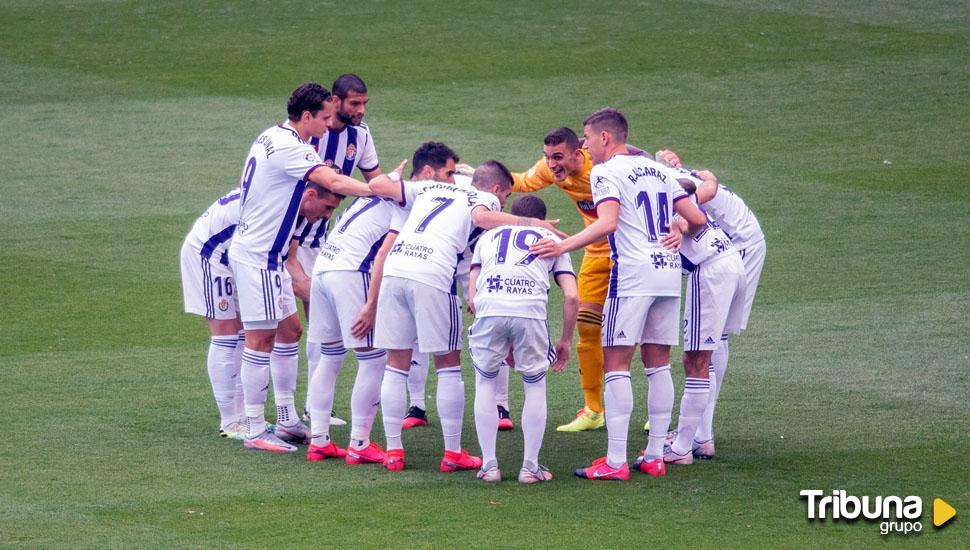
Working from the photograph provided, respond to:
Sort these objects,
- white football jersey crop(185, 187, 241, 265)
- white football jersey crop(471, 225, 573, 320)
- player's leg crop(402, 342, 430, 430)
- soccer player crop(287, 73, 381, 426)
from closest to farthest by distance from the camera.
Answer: white football jersey crop(471, 225, 573, 320) < white football jersey crop(185, 187, 241, 265) < soccer player crop(287, 73, 381, 426) < player's leg crop(402, 342, 430, 430)

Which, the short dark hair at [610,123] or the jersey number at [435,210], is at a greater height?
the short dark hair at [610,123]

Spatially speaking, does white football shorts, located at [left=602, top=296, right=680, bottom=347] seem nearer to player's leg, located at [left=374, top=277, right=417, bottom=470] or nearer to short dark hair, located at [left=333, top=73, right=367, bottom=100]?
player's leg, located at [left=374, top=277, right=417, bottom=470]

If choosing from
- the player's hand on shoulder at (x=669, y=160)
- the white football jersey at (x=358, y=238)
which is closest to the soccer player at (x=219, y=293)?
the white football jersey at (x=358, y=238)

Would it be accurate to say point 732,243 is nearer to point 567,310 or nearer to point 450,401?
point 567,310

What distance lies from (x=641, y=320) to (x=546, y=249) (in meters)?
0.66

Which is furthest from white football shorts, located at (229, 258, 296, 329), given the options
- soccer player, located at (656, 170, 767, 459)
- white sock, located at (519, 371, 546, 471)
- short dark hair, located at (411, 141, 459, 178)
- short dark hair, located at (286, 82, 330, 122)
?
soccer player, located at (656, 170, 767, 459)

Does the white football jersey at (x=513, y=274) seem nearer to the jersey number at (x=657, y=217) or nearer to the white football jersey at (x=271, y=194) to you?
the jersey number at (x=657, y=217)

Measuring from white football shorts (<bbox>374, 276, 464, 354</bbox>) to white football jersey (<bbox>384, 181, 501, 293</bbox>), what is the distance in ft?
0.18

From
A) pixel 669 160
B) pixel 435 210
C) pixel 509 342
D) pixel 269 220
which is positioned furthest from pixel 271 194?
pixel 669 160

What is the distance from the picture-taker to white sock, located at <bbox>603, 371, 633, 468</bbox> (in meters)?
7.49

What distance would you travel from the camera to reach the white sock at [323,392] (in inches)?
313

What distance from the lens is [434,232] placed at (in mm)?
7707

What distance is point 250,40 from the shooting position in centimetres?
2272
